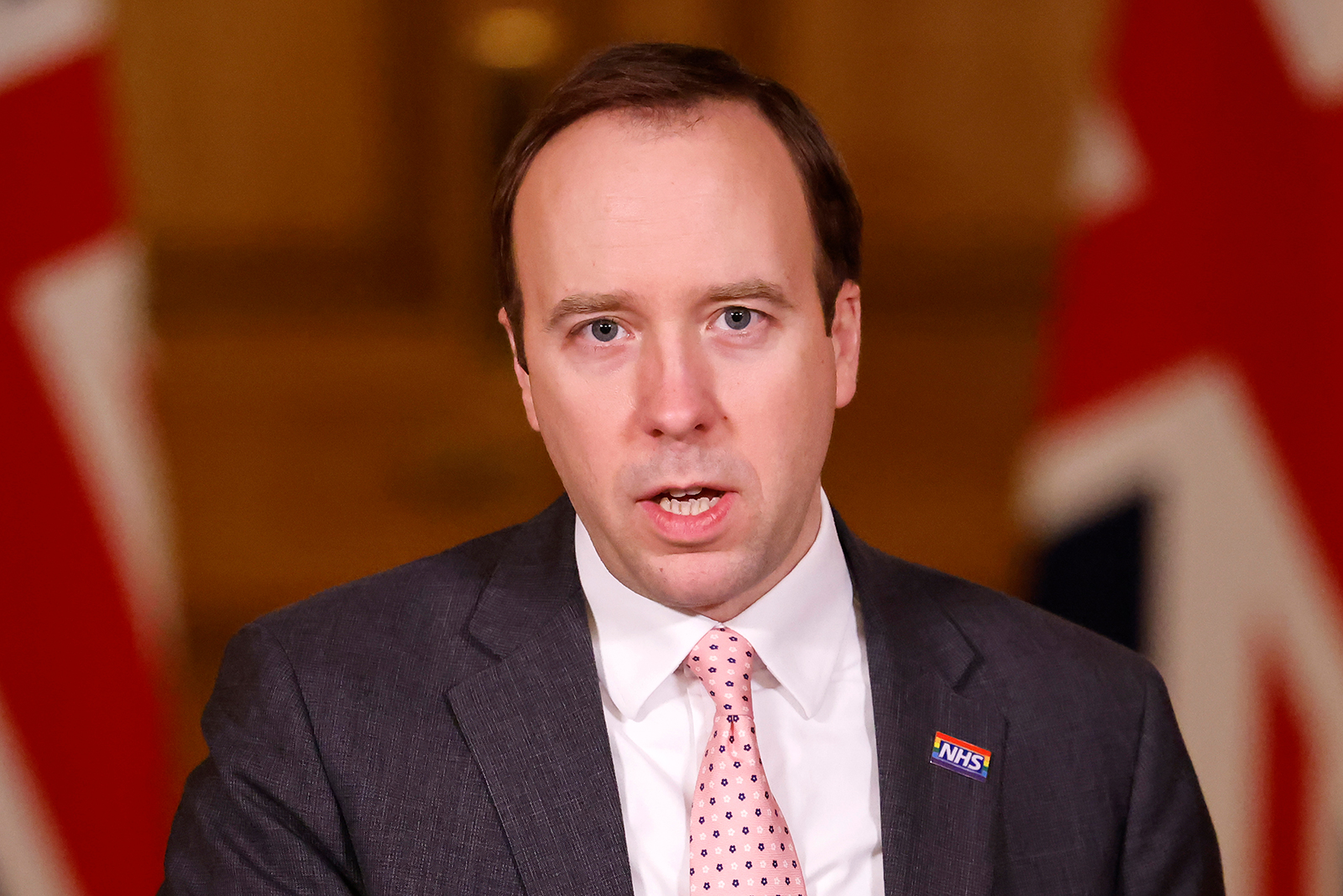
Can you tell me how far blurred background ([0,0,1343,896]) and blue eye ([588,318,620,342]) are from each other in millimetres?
1238

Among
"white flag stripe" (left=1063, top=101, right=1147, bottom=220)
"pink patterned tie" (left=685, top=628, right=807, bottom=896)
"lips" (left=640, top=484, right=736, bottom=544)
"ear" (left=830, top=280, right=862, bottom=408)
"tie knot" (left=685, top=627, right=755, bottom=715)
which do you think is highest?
"white flag stripe" (left=1063, top=101, right=1147, bottom=220)

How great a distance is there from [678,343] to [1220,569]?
1580 mm

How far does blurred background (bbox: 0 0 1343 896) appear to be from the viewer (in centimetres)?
248

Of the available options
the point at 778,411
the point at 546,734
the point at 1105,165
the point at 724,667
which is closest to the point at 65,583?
the point at 546,734

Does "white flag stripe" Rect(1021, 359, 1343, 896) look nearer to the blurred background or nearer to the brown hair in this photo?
the blurred background

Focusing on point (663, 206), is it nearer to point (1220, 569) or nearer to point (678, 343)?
point (678, 343)

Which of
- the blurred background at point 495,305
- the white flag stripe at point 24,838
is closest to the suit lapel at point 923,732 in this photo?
the blurred background at point 495,305

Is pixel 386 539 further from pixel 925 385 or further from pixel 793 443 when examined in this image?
pixel 793 443

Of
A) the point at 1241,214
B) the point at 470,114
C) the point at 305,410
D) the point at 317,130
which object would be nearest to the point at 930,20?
the point at 1241,214

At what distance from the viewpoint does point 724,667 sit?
141 cm

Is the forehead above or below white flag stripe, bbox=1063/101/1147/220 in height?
below

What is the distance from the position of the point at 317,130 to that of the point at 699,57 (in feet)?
4.39

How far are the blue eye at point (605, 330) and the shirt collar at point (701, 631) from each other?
0.25 metres

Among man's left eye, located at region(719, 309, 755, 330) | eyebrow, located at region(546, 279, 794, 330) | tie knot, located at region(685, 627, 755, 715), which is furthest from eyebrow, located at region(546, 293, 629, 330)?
tie knot, located at region(685, 627, 755, 715)
